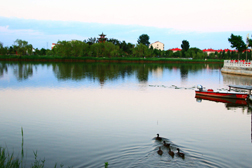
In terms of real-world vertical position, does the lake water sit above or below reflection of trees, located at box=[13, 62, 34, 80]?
below

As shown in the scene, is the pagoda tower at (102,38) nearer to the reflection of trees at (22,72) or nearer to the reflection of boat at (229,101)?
the reflection of trees at (22,72)

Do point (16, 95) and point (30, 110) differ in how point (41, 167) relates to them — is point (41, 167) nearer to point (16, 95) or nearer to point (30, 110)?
point (30, 110)

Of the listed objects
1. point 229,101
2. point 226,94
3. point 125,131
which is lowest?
point 125,131

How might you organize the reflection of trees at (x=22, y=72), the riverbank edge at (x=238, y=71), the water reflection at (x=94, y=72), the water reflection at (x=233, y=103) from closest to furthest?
1. the water reflection at (x=233, y=103)
2. the reflection of trees at (x=22, y=72)
3. the water reflection at (x=94, y=72)
4. the riverbank edge at (x=238, y=71)

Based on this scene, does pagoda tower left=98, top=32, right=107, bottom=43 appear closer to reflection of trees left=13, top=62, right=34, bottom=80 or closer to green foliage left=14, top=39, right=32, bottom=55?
green foliage left=14, top=39, right=32, bottom=55

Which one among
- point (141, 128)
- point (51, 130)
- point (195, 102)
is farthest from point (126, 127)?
point (195, 102)

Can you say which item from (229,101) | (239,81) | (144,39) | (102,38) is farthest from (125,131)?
(144,39)

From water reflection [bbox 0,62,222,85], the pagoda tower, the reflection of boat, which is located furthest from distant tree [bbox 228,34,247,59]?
the pagoda tower

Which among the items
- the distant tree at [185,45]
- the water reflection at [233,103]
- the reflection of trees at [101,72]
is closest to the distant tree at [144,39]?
the distant tree at [185,45]

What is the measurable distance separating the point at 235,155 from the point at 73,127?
873cm

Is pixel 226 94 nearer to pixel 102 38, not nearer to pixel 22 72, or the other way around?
pixel 22 72

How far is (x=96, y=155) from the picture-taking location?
10.7m

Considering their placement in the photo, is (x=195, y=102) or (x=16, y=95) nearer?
(x=195, y=102)

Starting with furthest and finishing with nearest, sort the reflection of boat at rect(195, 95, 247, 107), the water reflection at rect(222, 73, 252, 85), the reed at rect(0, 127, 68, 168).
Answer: the water reflection at rect(222, 73, 252, 85), the reflection of boat at rect(195, 95, 247, 107), the reed at rect(0, 127, 68, 168)
